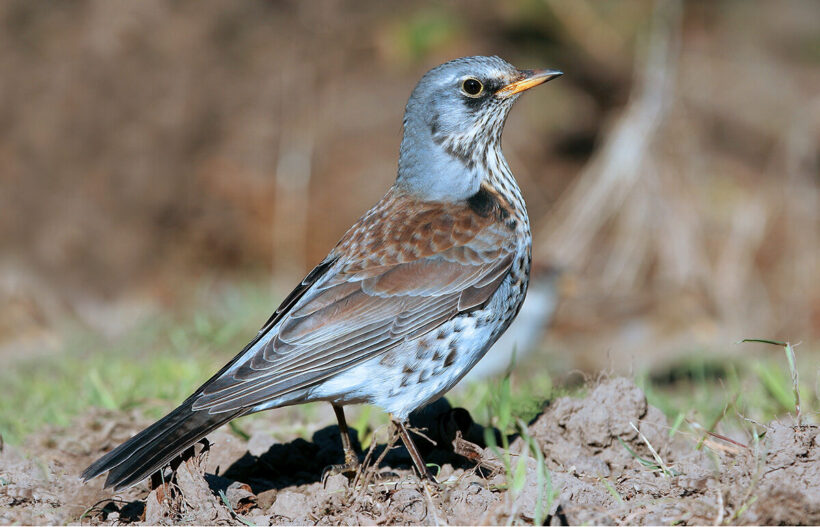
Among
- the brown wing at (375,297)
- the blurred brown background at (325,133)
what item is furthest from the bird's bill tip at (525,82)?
the blurred brown background at (325,133)

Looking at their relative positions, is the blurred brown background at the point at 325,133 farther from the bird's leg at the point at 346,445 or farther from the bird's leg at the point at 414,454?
the bird's leg at the point at 414,454

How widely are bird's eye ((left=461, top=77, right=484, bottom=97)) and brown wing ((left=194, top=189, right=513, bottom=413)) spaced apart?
0.60 meters

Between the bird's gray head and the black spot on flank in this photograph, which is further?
the bird's gray head

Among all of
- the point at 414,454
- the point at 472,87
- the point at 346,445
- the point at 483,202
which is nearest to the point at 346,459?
the point at 346,445

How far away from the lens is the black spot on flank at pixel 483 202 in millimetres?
4500

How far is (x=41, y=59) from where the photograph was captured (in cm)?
1167

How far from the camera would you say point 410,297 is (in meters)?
4.21

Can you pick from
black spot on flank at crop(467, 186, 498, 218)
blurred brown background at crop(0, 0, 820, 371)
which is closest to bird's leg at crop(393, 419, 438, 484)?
black spot on flank at crop(467, 186, 498, 218)

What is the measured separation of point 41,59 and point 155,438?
30.6 ft

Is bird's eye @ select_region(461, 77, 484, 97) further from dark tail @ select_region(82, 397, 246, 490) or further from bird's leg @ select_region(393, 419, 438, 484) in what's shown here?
dark tail @ select_region(82, 397, 246, 490)

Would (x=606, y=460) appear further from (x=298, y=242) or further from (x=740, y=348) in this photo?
(x=298, y=242)

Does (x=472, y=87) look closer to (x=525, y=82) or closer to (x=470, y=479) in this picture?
(x=525, y=82)

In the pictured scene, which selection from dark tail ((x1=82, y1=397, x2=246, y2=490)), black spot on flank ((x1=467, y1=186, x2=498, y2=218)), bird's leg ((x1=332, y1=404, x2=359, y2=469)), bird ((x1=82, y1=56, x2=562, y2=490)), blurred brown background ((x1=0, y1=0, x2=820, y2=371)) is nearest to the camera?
dark tail ((x1=82, y1=397, x2=246, y2=490))

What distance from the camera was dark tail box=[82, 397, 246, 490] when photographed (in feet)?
11.5
